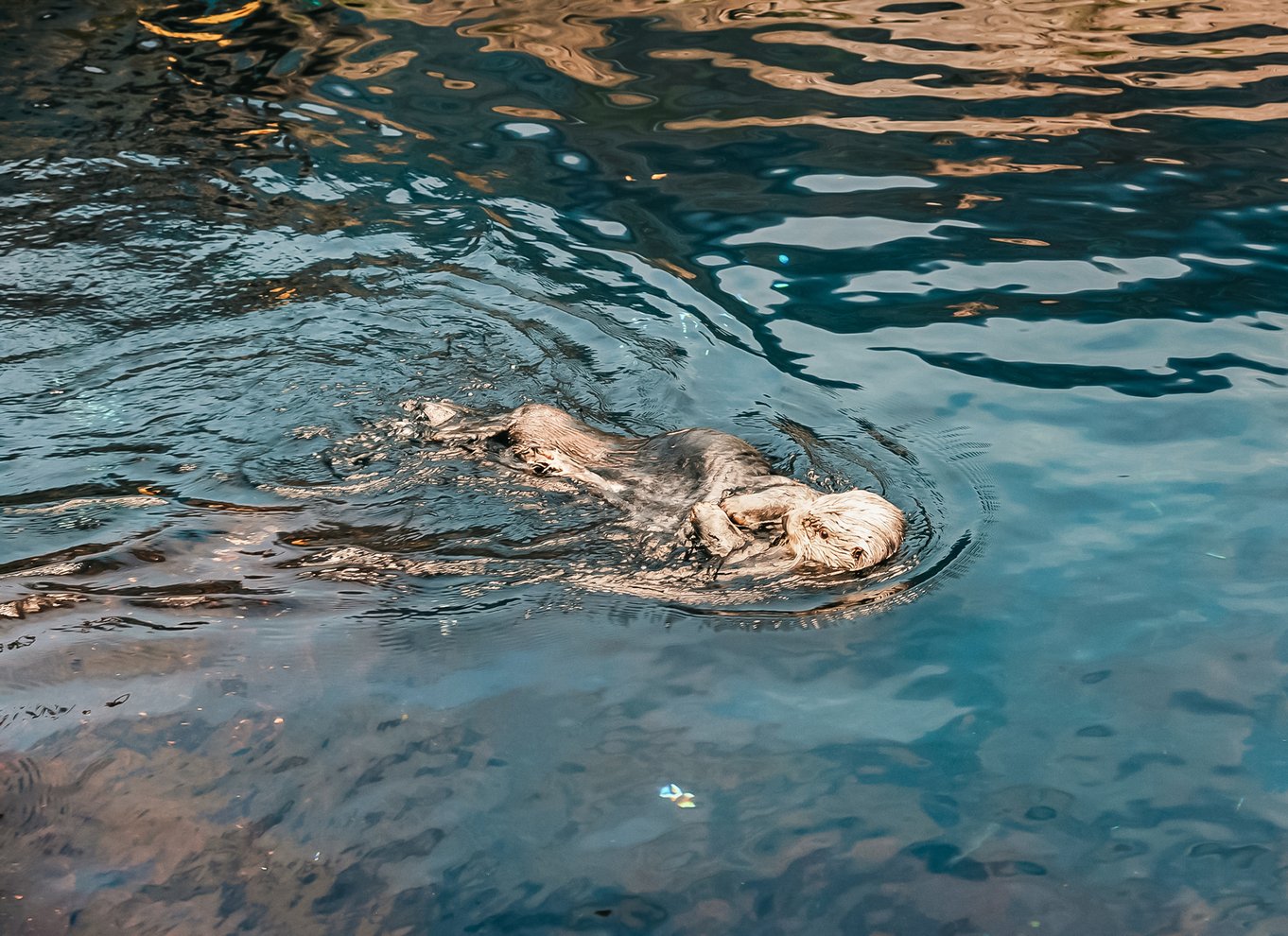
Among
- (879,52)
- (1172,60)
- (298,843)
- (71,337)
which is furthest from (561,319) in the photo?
(1172,60)

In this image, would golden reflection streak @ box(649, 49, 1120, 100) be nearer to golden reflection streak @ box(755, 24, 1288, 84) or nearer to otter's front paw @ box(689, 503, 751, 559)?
golden reflection streak @ box(755, 24, 1288, 84)

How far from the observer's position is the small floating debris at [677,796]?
397cm

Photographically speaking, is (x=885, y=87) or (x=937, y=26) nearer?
(x=885, y=87)

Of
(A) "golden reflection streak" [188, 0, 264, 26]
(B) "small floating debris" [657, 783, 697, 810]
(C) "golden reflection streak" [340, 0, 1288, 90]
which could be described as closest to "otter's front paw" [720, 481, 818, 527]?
(B) "small floating debris" [657, 783, 697, 810]

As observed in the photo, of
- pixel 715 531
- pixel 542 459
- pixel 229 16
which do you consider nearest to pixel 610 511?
pixel 542 459

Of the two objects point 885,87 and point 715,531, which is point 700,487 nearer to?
point 715,531

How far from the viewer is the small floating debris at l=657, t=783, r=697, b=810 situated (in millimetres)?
3973

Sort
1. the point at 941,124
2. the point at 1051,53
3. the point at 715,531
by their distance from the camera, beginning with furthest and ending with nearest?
the point at 1051,53
the point at 941,124
the point at 715,531

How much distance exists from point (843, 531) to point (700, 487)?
2.65 ft

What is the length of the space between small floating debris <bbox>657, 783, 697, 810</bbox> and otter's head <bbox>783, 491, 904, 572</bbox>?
1430 mm

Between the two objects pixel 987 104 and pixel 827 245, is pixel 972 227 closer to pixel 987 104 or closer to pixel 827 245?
pixel 827 245

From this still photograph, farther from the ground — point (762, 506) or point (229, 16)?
point (229, 16)

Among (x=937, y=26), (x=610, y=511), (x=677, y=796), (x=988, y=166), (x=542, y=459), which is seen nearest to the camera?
(x=677, y=796)

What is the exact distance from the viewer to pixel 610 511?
570cm
